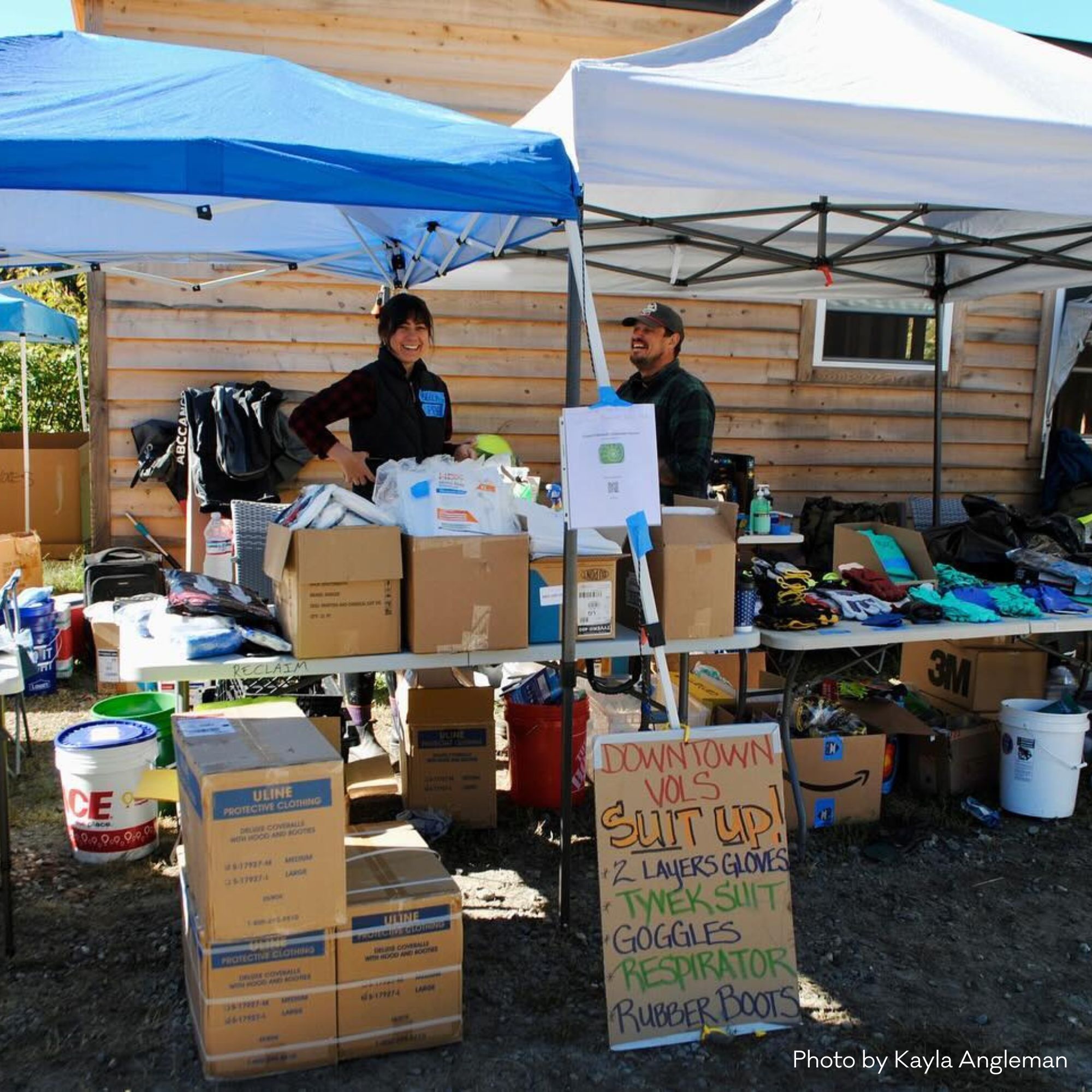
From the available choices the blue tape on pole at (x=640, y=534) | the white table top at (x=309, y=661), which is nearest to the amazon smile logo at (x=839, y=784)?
the white table top at (x=309, y=661)

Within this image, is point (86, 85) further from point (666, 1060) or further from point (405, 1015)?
point (666, 1060)

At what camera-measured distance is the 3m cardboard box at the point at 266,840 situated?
7.52 ft

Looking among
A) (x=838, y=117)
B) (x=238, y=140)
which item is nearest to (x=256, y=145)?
(x=238, y=140)

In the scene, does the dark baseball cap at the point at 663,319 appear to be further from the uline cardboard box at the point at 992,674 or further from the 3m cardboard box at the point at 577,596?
the uline cardboard box at the point at 992,674

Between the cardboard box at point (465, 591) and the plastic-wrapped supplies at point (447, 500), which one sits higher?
the plastic-wrapped supplies at point (447, 500)

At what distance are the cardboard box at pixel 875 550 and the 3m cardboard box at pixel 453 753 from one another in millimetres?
1864

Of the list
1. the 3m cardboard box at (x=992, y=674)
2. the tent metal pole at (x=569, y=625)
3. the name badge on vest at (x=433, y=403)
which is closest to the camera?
the tent metal pole at (x=569, y=625)

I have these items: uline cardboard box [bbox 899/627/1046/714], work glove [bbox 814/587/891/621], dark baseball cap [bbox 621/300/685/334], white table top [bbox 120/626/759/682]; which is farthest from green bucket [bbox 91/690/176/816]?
uline cardboard box [bbox 899/627/1046/714]

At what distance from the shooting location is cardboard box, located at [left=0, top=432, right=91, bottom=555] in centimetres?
841

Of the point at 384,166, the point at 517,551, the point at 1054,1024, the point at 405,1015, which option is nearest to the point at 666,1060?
the point at 405,1015

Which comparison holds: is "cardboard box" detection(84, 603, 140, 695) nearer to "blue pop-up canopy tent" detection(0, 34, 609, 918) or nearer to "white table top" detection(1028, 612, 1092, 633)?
"blue pop-up canopy tent" detection(0, 34, 609, 918)

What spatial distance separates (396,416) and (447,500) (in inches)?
49.1

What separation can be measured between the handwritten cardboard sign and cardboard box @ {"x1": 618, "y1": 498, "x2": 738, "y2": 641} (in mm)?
491

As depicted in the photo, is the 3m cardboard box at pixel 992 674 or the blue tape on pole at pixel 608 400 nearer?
the blue tape on pole at pixel 608 400
